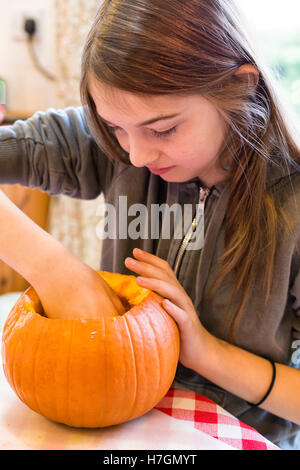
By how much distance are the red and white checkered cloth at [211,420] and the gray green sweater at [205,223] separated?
171 mm

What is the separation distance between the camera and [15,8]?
7.06 feet

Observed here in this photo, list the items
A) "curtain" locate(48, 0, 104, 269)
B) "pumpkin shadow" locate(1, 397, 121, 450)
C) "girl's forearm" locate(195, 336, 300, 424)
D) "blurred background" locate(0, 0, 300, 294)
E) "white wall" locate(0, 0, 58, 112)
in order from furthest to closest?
1. "white wall" locate(0, 0, 58, 112)
2. "curtain" locate(48, 0, 104, 269)
3. "blurred background" locate(0, 0, 300, 294)
4. "girl's forearm" locate(195, 336, 300, 424)
5. "pumpkin shadow" locate(1, 397, 121, 450)

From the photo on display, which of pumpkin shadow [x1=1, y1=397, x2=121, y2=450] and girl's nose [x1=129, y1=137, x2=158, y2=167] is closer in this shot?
pumpkin shadow [x1=1, y1=397, x2=121, y2=450]

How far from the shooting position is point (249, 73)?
0.71m

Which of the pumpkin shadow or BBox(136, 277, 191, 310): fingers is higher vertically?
BBox(136, 277, 191, 310): fingers

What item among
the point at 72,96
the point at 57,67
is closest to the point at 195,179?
the point at 72,96

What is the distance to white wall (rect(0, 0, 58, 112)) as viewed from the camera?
7.05 feet

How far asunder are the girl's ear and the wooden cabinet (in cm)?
112

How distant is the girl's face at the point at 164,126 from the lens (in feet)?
2.13

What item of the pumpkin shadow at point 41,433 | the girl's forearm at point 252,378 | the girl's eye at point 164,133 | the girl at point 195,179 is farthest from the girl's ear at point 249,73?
the pumpkin shadow at point 41,433

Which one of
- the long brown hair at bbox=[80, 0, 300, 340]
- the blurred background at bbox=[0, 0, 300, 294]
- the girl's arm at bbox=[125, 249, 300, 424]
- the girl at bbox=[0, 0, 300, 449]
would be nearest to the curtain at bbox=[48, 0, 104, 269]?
the blurred background at bbox=[0, 0, 300, 294]

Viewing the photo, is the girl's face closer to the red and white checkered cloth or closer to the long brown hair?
the long brown hair

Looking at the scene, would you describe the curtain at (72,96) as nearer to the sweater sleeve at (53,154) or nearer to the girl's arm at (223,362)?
the sweater sleeve at (53,154)
